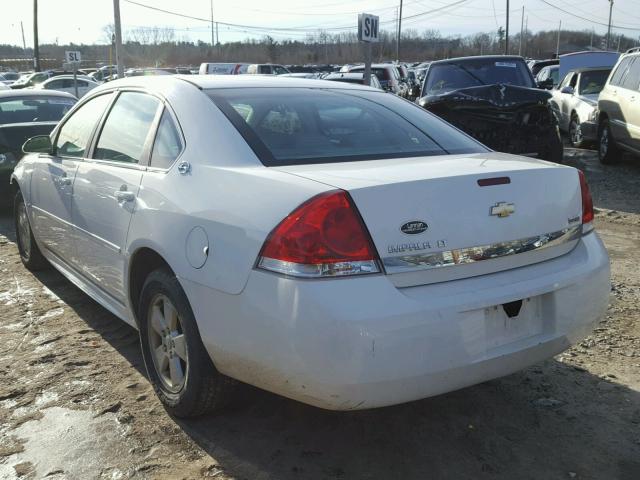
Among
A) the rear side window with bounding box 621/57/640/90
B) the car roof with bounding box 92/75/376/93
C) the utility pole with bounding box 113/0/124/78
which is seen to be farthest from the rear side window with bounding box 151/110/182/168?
the utility pole with bounding box 113/0/124/78

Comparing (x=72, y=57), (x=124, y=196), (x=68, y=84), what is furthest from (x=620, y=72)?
(x=68, y=84)

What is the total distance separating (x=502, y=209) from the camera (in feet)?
8.63

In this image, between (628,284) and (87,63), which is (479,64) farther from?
(87,63)

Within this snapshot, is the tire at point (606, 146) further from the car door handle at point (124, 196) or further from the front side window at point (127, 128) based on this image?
the car door handle at point (124, 196)

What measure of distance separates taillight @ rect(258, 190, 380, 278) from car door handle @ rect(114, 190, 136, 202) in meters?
1.17

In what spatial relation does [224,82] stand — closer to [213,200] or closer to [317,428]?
[213,200]

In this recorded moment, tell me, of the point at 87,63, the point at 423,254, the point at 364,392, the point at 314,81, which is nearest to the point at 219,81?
the point at 314,81

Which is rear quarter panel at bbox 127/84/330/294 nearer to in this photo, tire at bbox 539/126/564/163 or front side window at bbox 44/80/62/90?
tire at bbox 539/126/564/163

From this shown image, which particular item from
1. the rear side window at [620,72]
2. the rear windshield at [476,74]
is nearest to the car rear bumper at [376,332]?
the rear windshield at [476,74]

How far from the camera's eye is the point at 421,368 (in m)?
2.39

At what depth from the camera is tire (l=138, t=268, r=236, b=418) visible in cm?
288

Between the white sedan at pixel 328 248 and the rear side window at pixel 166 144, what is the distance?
0.01m

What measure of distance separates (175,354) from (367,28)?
25.0 feet

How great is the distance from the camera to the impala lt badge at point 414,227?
2.44 metres
